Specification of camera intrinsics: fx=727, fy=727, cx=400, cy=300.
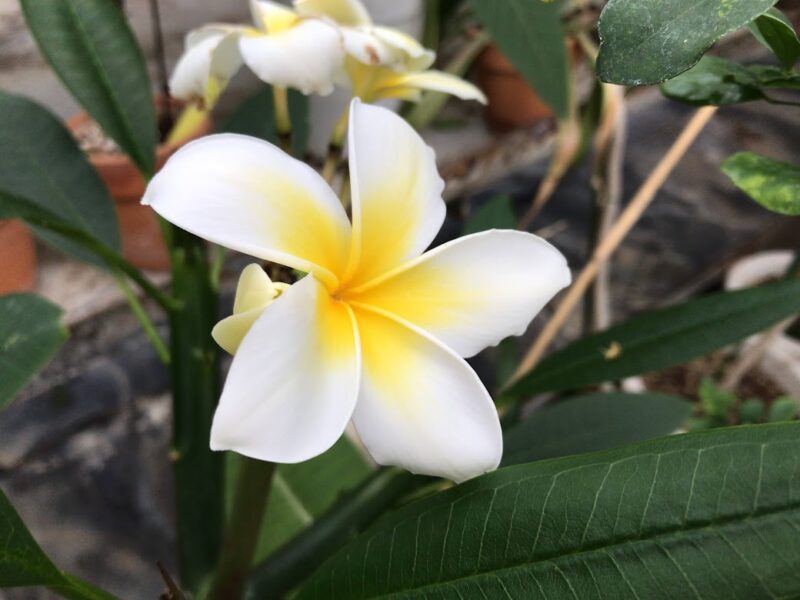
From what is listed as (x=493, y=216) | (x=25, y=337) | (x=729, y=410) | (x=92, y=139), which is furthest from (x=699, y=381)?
(x=25, y=337)

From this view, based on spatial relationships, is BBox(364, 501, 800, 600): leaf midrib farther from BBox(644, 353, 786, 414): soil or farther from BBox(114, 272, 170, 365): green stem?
BBox(644, 353, 786, 414): soil

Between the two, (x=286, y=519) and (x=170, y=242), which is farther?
(x=286, y=519)

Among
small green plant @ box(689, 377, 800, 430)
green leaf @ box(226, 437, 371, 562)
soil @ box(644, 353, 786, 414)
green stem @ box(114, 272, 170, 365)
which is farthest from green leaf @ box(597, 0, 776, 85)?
soil @ box(644, 353, 786, 414)

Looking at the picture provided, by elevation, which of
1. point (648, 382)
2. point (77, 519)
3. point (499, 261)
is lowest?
point (648, 382)

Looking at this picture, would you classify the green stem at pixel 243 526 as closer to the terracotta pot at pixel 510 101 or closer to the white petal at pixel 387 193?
the white petal at pixel 387 193

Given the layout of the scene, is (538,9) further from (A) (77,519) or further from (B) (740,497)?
(A) (77,519)

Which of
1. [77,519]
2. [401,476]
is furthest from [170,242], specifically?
[77,519]

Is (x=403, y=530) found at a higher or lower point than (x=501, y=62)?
higher

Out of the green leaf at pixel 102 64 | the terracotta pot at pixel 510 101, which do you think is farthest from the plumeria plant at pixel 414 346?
the terracotta pot at pixel 510 101
